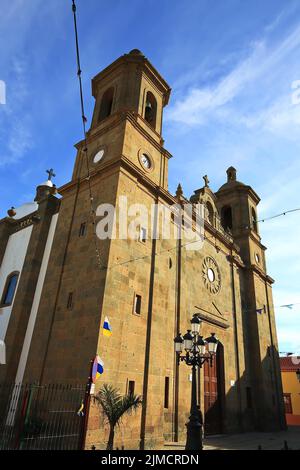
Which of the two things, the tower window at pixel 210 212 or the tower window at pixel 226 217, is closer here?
the tower window at pixel 210 212

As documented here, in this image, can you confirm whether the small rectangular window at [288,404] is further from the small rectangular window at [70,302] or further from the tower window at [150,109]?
the tower window at [150,109]

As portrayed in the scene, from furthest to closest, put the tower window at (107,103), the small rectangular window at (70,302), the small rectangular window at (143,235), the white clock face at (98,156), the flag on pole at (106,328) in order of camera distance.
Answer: the tower window at (107,103), the white clock face at (98,156), the small rectangular window at (143,235), the small rectangular window at (70,302), the flag on pole at (106,328)

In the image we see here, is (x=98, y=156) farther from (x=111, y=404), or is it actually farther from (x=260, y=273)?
(x=260, y=273)

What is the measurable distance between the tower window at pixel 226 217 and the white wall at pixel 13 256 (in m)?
18.6

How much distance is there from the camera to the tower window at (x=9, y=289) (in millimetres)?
18017

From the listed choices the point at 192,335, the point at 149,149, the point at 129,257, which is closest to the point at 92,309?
the point at 129,257

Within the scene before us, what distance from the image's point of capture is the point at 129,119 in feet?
58.5

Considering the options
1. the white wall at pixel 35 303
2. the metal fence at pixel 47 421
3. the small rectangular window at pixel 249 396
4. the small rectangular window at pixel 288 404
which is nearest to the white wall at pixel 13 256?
the white wall at pixel 35 303

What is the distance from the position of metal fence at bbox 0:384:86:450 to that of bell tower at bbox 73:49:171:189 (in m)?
10.2

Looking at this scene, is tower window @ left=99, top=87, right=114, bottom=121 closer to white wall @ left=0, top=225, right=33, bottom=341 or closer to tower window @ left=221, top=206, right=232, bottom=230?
white wall @ left=0, top=225, right=33, bottom=341

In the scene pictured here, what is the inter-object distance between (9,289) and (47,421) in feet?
28.5

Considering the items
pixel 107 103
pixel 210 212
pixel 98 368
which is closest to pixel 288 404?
pixel 210 212

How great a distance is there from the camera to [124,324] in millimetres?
13273

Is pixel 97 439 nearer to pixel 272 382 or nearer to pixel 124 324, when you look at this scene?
pixel 124 324
